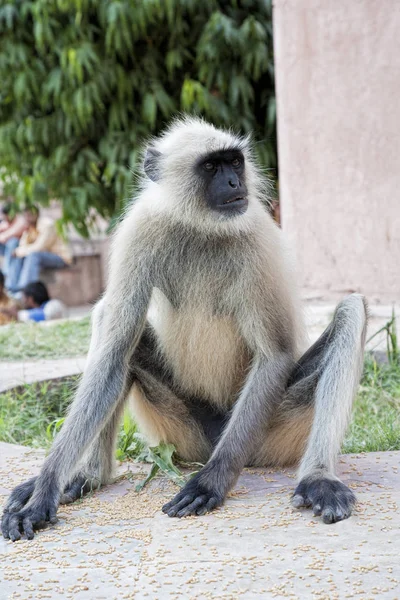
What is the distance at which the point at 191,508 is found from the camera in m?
2.93

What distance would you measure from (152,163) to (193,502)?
51.6 inches

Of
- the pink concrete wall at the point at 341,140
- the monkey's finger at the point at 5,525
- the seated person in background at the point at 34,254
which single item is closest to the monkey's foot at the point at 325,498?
the monkey's finger at the point at 5,525

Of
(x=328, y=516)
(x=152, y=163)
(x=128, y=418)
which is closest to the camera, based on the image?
(x=328, y=516)

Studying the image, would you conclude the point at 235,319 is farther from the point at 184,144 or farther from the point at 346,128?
the point at 346,128

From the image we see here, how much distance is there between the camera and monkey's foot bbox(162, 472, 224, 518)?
9.61 feet

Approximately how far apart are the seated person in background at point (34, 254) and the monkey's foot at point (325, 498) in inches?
302

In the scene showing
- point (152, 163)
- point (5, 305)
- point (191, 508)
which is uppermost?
point (152, 163)

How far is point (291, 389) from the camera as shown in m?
3.33

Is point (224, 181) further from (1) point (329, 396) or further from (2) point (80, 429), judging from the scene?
(2) point (80, 429)

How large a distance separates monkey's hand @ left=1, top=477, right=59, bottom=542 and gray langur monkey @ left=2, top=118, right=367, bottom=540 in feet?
0.04

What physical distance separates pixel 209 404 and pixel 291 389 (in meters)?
0.36

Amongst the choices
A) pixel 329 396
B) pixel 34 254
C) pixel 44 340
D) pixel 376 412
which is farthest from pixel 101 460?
pixel 34 254

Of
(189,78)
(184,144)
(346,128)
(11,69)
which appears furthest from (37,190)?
(184,144)

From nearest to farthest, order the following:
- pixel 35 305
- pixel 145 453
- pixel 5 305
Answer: pixel 145 453 < pixel 35 305 < pixel 5 305
